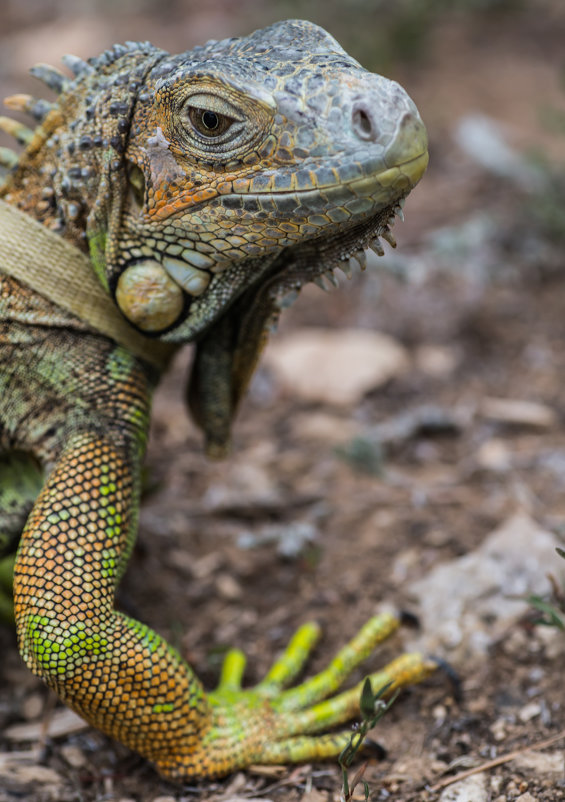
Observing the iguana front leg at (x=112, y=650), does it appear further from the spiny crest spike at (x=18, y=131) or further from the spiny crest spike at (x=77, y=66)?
the spiny crest spike at (x=77, y=66)

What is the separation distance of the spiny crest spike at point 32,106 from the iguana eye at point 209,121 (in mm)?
1007

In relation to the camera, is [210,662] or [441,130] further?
[441,130]

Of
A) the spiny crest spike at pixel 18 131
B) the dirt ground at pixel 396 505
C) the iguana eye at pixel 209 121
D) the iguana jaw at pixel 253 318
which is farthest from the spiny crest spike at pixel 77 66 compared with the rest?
the dirt ground at pixel 396 505

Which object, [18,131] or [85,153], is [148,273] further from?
[18,131]

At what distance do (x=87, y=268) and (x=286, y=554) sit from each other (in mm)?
2395

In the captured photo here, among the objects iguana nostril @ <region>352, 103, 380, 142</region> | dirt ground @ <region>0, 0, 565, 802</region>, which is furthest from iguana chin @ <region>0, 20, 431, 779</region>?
dirt ground @ <region>0, 0, 565, 802</region>

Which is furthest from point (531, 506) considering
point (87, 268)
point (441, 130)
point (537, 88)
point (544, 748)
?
point (537, 88)

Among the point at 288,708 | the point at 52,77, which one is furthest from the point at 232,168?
the point at 288,708

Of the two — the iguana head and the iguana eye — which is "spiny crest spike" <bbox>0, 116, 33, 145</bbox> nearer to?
the iguana head

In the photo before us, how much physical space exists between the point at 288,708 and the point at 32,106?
10.6ft

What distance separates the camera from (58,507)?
3584mm

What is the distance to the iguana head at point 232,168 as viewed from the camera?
3.17 m

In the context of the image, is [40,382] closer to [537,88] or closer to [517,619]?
[517,619]

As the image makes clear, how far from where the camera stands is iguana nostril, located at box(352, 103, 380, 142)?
10.2 ft
